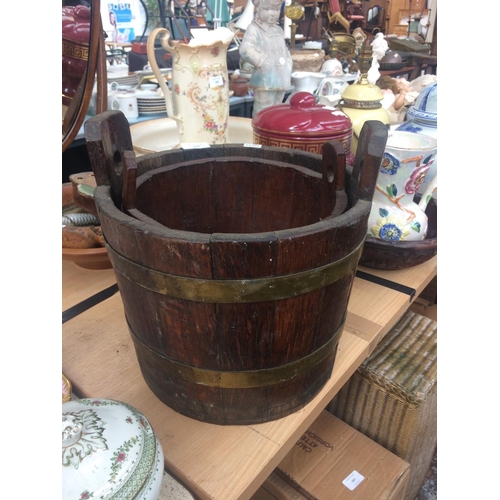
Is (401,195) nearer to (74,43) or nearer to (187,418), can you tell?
(187,418)

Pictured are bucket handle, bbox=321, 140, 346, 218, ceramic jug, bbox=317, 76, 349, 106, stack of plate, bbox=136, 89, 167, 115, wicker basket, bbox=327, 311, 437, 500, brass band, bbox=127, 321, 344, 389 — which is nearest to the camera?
brass band, bbox=127, 321, 344, 389

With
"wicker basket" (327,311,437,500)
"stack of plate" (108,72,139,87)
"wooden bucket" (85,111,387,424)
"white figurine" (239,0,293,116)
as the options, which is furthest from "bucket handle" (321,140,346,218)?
"stack of plate" (108,72,139,87)

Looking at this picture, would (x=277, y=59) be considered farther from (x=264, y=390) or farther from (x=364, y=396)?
(x=264, y=390)

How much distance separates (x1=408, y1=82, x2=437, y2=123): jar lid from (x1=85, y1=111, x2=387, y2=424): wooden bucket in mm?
760

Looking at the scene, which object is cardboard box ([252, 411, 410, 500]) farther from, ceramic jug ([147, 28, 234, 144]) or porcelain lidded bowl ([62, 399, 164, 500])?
ceramic jug ([147, 28, 234, 144])

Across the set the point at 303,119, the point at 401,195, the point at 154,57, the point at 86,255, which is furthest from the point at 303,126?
the point at 86,255

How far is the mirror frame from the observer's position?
117 centimetres

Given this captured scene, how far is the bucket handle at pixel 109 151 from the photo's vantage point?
0.75m

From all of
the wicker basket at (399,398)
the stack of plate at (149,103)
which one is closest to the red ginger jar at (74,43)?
the stack of plate at (149,103)

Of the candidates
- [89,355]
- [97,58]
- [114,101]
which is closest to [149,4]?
[114,101]

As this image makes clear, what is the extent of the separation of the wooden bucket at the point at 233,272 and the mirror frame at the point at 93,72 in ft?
1.58

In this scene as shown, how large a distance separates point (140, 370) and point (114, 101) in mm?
1458

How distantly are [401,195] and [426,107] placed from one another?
0.56 metres

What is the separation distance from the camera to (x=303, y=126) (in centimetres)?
118
